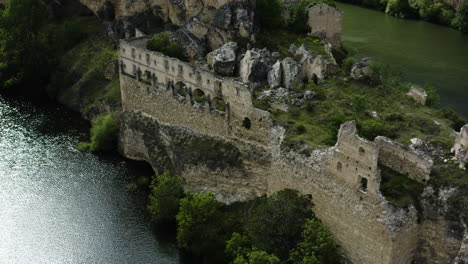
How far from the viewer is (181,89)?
43.0 m

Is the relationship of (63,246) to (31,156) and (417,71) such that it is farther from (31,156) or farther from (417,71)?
(417,71)

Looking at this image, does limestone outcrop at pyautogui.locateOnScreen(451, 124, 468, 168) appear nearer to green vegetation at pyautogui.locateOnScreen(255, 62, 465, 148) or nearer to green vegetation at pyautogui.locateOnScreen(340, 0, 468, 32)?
green vegetation at pyautogui.locateOnScreen(255, 62, 465, 148)

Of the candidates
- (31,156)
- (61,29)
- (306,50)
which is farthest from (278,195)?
(61,29)

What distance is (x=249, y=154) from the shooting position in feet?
124

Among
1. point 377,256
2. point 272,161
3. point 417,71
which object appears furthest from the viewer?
point 417,71

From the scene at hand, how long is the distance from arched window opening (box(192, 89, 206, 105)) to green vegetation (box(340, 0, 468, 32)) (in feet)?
168

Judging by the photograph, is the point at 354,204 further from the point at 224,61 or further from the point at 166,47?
the point at 166,47

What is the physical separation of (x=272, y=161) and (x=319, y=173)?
4.04 metres

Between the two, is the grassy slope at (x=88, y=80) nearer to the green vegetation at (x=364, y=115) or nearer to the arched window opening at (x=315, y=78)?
the arched window opening at (x=315, y=78)

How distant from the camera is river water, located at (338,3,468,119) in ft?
197

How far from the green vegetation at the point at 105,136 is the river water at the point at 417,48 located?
26951mm

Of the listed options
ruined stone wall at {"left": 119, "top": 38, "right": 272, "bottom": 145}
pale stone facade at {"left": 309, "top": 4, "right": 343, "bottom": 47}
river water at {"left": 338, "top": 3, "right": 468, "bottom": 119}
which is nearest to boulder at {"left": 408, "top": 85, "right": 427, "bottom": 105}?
ruined stone wall at {"left": 119, "top": 38, "right": 272, "bottom": 145}

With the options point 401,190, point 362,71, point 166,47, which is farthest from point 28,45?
point 401,190

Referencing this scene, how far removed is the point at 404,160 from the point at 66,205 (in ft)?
76.4
